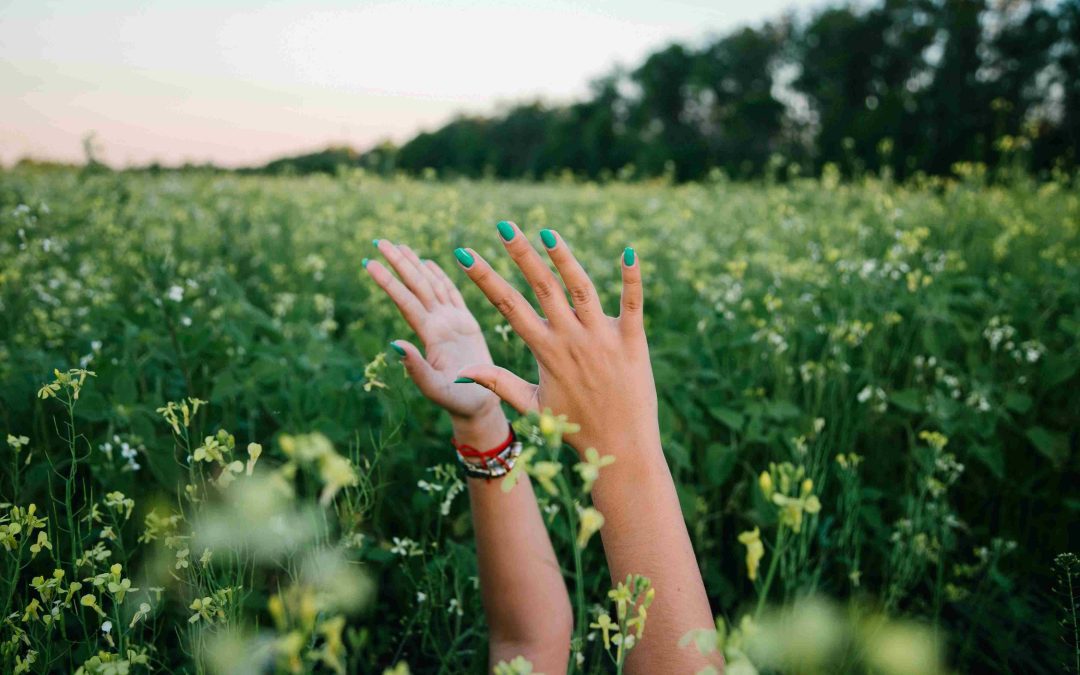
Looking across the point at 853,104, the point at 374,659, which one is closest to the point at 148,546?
the point at 374,659

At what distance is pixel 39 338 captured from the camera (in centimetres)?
262

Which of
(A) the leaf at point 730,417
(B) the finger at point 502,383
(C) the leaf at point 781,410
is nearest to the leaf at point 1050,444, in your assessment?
(C) the leaf at point 781,410

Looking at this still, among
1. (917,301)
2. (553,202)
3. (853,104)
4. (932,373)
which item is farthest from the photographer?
(853,104)

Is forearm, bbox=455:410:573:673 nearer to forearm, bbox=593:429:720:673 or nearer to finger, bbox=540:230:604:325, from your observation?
forearm, bbox=593:429:720:673

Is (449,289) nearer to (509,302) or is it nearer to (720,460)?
(509,302)

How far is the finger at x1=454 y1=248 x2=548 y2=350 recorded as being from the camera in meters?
1.16

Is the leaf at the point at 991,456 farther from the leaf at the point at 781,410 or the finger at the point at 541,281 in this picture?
the finger at the point at 541,281

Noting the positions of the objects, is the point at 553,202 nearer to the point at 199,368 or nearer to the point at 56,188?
the point at 56,188

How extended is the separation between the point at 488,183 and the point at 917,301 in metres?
10.7

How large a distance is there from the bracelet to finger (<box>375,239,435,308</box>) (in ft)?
1.23

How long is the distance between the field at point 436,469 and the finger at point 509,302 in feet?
0.89

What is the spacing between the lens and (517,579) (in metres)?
1.53

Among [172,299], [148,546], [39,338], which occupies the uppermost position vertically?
[172,299]

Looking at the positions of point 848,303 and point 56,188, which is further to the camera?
point 56,188
